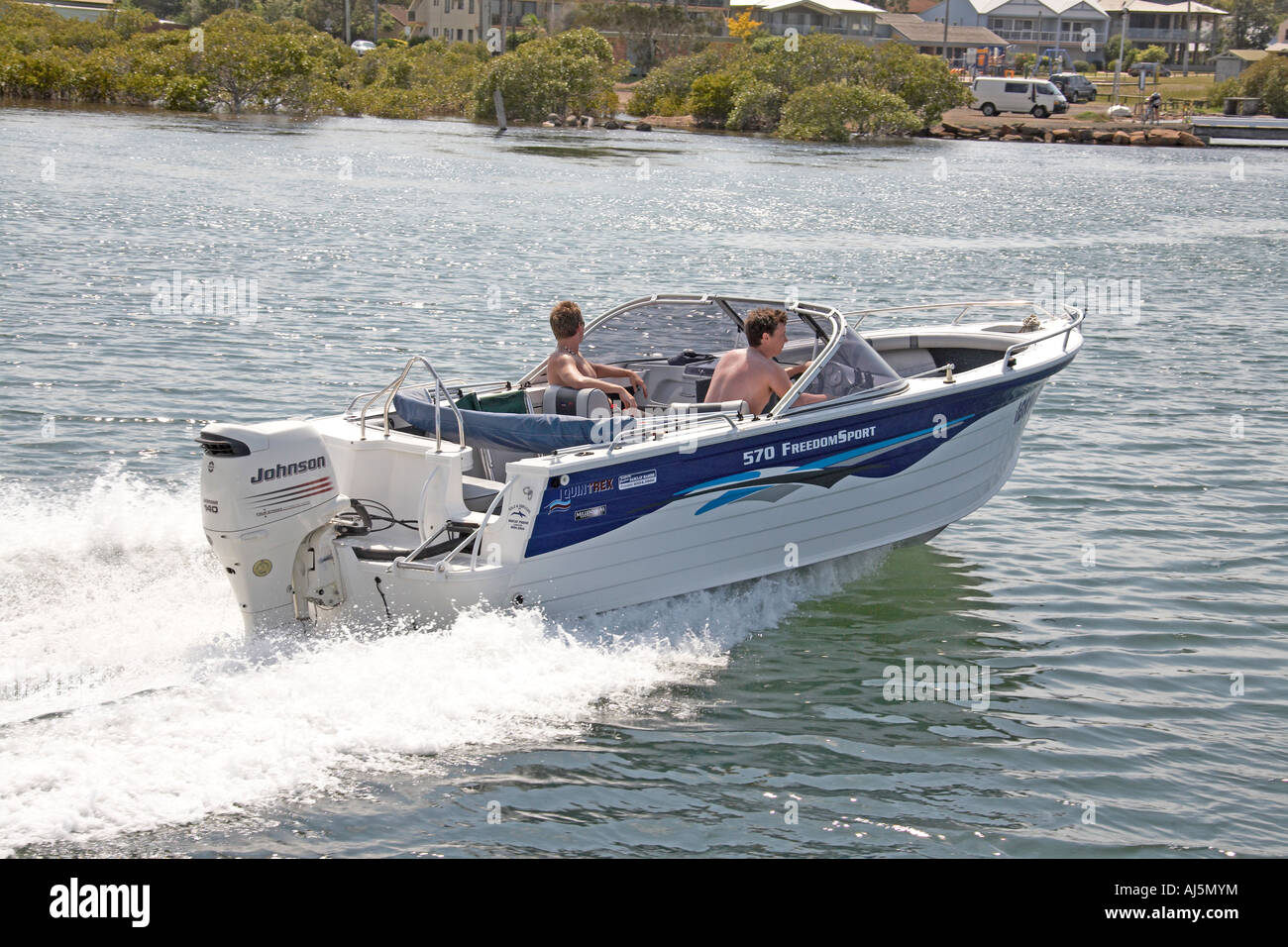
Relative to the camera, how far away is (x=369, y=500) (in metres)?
7.37

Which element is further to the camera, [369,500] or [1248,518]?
[1248,518]

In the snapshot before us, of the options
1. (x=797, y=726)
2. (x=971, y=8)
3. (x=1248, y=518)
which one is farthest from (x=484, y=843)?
(x=971, y=8)

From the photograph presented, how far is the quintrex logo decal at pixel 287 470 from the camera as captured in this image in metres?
6.46

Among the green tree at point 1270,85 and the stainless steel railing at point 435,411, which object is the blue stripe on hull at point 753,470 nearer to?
the stainless steel railing at point 435,411

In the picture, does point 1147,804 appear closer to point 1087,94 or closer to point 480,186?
point 480,186

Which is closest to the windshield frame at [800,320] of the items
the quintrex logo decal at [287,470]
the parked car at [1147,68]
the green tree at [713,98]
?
the quintrex logo decal at [287,470]

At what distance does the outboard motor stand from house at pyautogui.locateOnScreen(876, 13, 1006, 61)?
341 feet

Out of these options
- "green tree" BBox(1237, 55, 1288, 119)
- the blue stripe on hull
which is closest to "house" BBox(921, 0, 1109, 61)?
"green tree" BBox(1237, 55, 1288, 119)

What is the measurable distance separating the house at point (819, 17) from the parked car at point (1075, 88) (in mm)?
26511

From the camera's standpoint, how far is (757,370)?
7898mm

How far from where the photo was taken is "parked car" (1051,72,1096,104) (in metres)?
76.4

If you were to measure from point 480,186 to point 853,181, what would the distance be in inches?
475

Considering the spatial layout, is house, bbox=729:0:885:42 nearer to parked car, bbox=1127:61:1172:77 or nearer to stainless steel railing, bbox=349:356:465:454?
parked car, bbox=1127:61:1172:77

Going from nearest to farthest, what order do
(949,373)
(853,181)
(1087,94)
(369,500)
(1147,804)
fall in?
(1147,804)
(369,500)
(949,373)
(853,181)
(1087,94)
